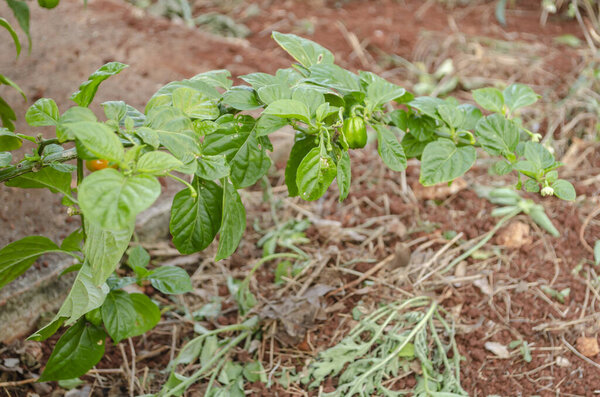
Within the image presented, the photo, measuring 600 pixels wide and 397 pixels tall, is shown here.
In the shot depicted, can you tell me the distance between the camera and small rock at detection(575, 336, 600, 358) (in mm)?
1459

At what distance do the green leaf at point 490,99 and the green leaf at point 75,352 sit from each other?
1.04 metres

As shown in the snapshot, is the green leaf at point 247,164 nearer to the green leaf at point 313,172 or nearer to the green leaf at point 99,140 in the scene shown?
the green leaf at point 313,172

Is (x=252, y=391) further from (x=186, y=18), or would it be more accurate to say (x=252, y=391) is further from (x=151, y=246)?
(x=186, y=18)

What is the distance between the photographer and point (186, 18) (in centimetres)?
312

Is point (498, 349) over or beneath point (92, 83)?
beneath

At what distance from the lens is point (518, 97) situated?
127cm

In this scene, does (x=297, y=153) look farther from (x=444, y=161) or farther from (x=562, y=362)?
(x=562, y=362)

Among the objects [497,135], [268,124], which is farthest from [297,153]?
[497,135]

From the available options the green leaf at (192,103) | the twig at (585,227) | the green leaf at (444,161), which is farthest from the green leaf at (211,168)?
the twig at (585,227)

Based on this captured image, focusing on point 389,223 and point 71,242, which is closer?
point 71,242

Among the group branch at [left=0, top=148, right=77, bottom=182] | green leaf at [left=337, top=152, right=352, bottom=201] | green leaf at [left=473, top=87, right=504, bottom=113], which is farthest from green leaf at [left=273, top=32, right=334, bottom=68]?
branch at [left=0, top=148, right=77, bottom=182]

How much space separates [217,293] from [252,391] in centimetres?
42

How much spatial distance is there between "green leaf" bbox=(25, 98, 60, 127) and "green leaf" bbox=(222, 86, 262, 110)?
31 cm

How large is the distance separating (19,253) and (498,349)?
1266 mm
